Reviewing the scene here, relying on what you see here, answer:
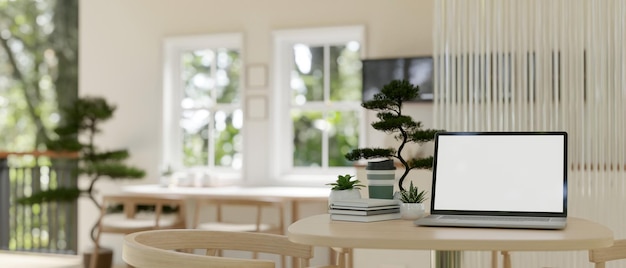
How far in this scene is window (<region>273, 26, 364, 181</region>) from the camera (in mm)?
7902

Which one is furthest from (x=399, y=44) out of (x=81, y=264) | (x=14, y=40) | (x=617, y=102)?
(x=14, y=40)

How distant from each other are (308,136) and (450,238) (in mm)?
5415

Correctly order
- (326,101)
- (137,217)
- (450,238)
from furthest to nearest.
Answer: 1. (326,101)
2. (137,217)
3. (450,238)

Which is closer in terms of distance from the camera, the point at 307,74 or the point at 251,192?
the point at 251,192

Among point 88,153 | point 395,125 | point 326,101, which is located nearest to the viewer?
point 395,125

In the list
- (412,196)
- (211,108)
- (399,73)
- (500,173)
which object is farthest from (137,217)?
(500,173)

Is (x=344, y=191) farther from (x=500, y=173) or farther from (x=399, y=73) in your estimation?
(x=399, y=73)

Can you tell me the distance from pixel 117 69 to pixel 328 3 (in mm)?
2078

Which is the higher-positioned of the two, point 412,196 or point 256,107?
point 256,107

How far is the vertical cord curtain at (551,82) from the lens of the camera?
5.28m

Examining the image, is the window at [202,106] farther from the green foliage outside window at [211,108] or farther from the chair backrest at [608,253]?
the chair backrest at [608,253]

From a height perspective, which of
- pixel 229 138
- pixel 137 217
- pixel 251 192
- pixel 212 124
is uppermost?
pixel 212 124

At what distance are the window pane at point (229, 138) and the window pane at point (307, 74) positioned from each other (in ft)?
1.95

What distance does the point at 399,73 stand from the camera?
7.19 meters
